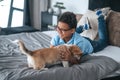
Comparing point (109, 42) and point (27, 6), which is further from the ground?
point (27, 6)

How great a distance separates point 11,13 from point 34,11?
0.52 m

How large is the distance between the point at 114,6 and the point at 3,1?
107 inches

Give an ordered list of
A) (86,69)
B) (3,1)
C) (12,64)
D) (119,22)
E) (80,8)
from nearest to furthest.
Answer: (86,69)
(12,64)
(119,22)
(80,8)
(3,1)

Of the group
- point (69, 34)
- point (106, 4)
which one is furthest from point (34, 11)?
point (69, 34)

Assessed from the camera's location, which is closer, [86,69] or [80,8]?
[86,69]

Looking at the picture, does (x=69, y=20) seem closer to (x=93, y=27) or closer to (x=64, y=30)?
(x=64, y=30)

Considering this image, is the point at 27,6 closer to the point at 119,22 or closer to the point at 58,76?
the point at 119,22

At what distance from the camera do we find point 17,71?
1.66 meters

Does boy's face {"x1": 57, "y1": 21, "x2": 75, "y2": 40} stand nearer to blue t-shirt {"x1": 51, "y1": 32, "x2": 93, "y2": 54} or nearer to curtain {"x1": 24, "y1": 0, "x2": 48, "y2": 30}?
blue t-shirt {"x1": 51, "y1": 32, "x2": 93, "y2": 54}

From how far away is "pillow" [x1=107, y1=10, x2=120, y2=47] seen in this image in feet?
8.22

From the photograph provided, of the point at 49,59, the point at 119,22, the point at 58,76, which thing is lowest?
the point at 58,76

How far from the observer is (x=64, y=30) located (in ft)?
6.12

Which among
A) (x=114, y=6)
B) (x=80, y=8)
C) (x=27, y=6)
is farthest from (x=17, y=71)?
(x=27, y=6)

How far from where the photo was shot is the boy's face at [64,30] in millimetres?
1856
